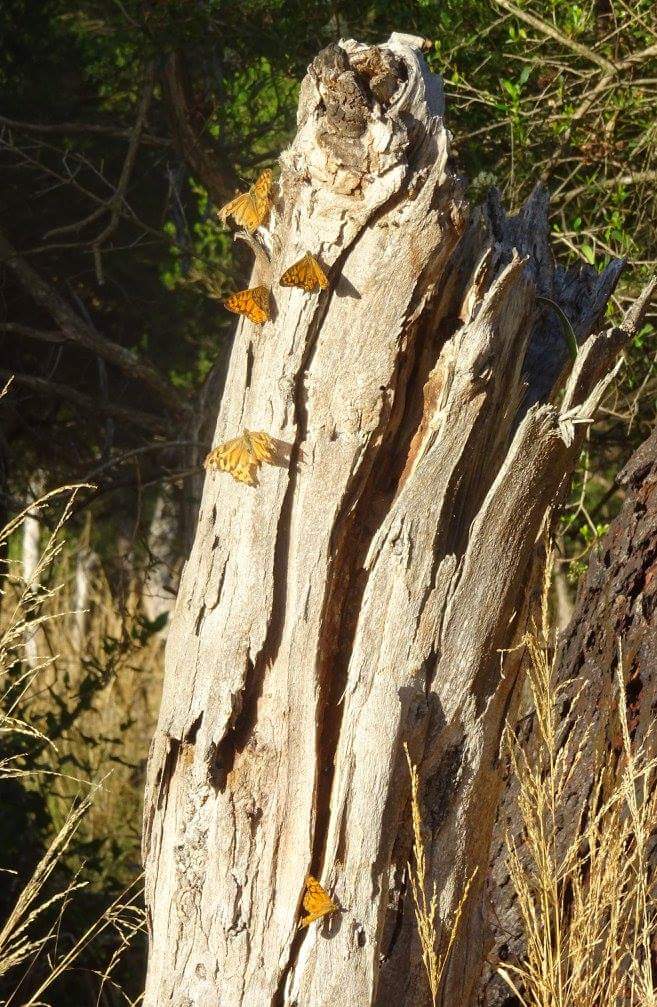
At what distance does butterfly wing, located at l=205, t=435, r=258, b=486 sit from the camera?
1875 mm

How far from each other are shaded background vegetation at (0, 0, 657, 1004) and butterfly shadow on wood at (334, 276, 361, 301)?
4.83 ft

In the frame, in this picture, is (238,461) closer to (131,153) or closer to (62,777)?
(131,153)

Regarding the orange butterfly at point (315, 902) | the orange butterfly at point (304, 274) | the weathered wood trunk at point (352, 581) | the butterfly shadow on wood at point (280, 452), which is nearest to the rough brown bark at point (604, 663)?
the weathered wood trunk at point (352, 581)

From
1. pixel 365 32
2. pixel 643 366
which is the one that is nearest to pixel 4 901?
pixel 643 366

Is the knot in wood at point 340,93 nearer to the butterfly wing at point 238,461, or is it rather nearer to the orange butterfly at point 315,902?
the butterfly wing at point 238,461

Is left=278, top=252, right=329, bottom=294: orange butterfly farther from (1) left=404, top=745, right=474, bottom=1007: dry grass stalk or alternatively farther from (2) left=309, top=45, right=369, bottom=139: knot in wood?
(1) left=404, top=745, right=474, bottom=1007: dry grass stalk

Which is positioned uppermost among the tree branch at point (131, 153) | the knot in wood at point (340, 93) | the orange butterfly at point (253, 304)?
the tree branch at point (131, 153)

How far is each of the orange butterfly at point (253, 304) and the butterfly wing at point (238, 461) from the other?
24 centimetres

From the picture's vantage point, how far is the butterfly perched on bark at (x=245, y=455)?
187 centimetres

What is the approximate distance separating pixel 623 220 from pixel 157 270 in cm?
281

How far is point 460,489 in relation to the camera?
6.47 feet

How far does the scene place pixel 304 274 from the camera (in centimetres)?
184

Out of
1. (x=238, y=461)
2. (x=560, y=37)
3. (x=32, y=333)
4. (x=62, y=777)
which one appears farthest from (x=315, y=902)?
(x=32, y=333)

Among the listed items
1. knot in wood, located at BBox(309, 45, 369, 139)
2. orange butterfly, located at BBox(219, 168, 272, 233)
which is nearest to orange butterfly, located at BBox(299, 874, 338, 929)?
orange butterfly, located at BBox(219, 168, 272, 233)
